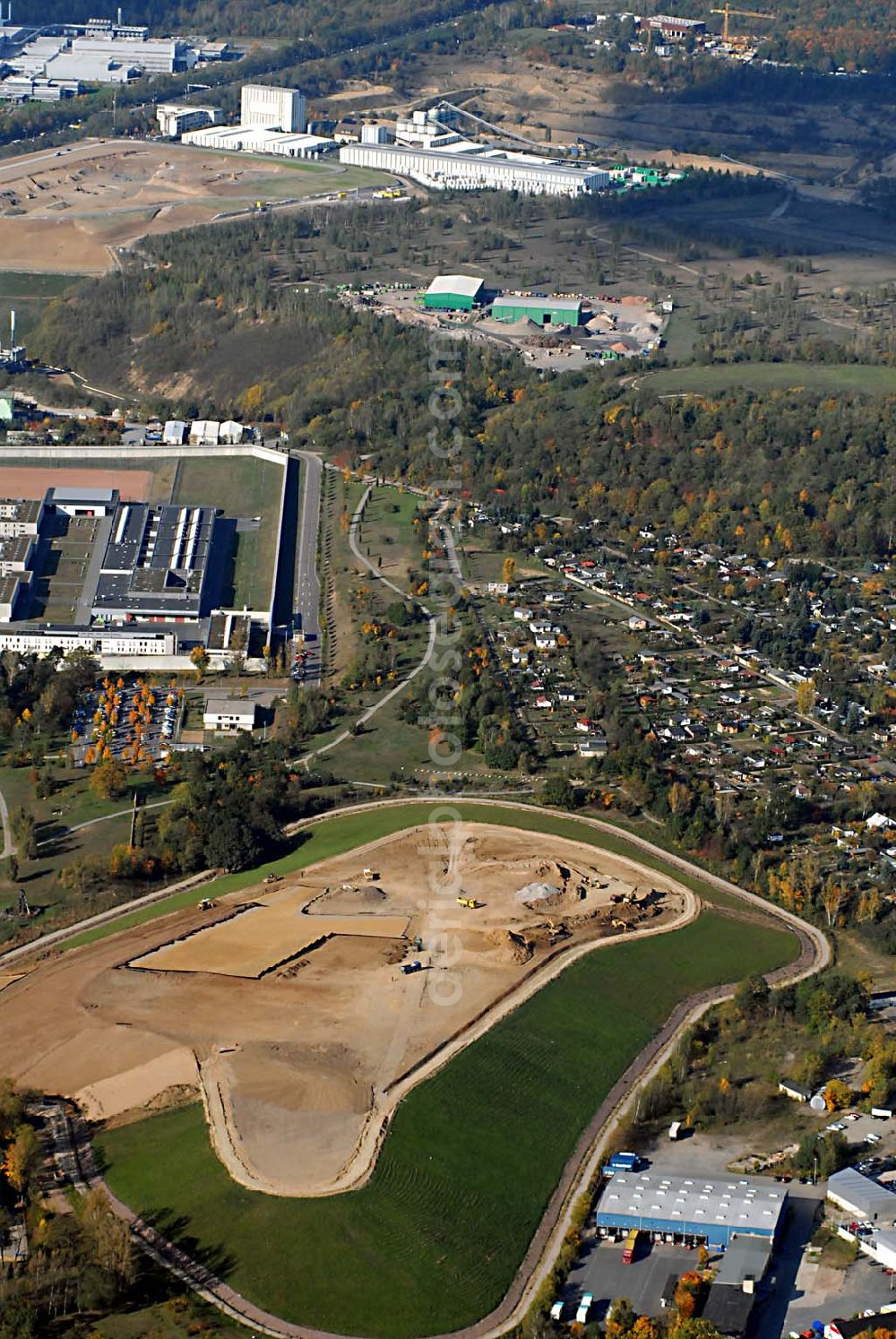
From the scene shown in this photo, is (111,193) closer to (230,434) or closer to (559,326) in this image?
(559,326)

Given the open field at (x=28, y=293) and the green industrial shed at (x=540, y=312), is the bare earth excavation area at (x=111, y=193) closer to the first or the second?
the open field at (x=28, y=293)

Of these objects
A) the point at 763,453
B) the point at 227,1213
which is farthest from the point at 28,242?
the point at 227,1213

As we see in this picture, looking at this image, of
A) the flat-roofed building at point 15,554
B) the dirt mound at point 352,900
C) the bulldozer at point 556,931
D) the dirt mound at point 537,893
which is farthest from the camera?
the flat-roofed building at point 15,554

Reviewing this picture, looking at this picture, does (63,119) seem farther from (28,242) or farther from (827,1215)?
(827,1215)

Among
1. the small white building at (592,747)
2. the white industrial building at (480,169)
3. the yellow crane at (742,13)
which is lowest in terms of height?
the small white building at (592,747)

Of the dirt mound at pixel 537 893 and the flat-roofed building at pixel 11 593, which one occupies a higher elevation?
the flat-roofed building at pixel 11 593

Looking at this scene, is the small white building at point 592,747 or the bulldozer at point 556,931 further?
the small white building at point 592,747

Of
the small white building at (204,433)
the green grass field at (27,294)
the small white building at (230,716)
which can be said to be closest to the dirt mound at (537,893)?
the small white building at (230,716)
